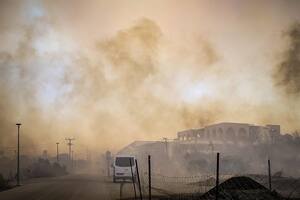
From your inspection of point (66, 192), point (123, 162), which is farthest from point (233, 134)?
point (66, 192)

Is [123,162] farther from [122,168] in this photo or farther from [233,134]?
[233,134]

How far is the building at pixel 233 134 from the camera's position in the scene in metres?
116

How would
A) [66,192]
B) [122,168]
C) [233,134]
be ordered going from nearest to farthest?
[66,192]
[122,168]
[233,134]

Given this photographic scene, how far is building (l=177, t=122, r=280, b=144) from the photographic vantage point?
115938 mm

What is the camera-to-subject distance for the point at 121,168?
160 ft

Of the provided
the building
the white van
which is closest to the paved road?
the white van

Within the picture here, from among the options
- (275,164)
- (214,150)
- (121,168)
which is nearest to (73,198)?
(121,168)

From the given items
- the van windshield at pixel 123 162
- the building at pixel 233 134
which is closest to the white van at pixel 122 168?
the van windshield at pixel 123 162

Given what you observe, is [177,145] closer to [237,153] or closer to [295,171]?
[237,153]

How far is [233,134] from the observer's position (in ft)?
422

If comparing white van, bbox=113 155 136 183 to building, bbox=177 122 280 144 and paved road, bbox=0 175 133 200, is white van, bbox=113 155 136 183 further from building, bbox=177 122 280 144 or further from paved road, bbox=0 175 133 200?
building, bbox=177 122 280 144

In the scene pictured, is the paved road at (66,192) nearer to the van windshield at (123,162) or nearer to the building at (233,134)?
the van windshield at (123,162)

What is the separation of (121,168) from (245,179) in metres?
22.8

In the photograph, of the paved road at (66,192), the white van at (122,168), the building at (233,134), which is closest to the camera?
the paved road at (66,192)
